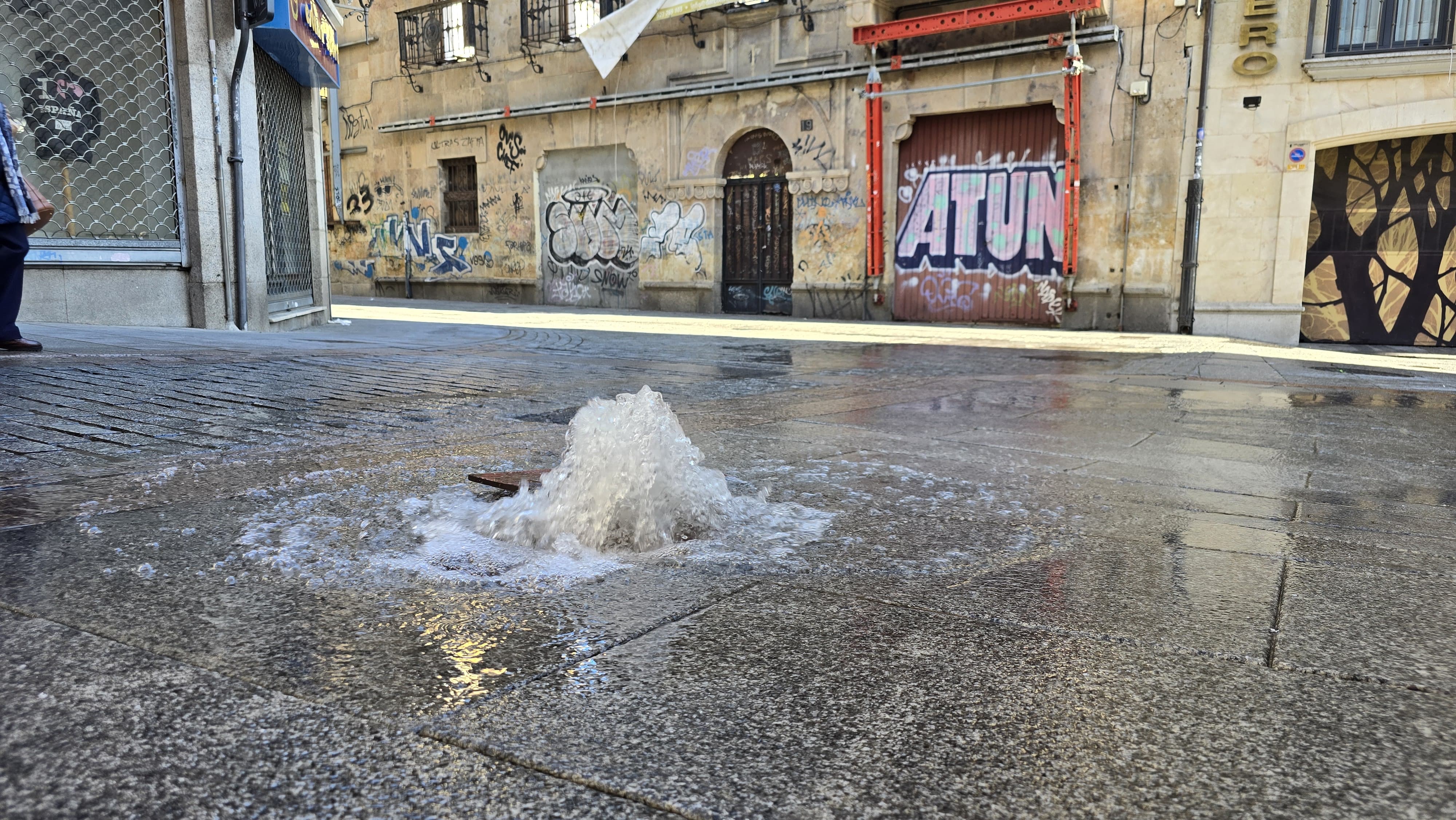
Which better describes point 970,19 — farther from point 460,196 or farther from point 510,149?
point 460,196

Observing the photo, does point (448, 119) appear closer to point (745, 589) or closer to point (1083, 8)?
point (1083, 8)

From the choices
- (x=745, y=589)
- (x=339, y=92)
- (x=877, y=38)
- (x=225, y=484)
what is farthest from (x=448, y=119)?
(x=745, y=589)

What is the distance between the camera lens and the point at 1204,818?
3.45 feet

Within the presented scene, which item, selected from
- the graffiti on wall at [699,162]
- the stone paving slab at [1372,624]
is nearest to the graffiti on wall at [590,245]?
the graffiti on wall at [699,162]

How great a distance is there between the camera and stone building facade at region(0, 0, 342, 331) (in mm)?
7598

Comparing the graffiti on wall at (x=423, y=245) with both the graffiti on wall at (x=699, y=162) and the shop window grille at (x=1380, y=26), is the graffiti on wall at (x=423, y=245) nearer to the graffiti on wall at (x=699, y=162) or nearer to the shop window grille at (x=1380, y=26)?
the graffiti on wall at (x=699, y=162)

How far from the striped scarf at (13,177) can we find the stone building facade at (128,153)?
8.90 ft

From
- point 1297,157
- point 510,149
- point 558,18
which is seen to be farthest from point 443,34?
point 1297,157

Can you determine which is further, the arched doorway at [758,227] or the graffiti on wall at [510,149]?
the graffiti on wall at [510,149]

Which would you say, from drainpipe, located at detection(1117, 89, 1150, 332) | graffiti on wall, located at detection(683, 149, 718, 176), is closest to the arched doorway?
graffiti on wall, located at detection(683, 149, 718, 176)

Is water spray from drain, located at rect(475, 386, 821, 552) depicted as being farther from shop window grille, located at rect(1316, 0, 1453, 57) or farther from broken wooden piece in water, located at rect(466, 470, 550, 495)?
shop window grille, located at rect(1316, 0, 1453, 57)

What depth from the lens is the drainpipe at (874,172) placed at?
14672 mm

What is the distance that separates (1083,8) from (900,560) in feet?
41.0

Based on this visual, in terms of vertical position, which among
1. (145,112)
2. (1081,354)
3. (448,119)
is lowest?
(1081,354)
